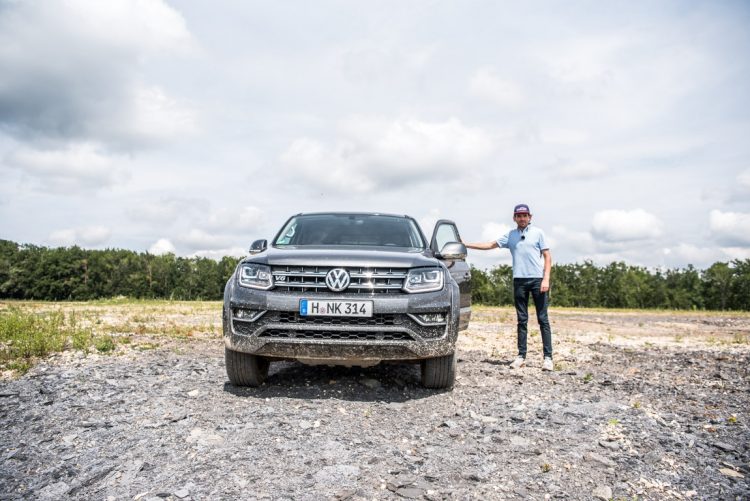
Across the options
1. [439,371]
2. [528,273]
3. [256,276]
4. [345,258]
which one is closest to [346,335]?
[345,258]

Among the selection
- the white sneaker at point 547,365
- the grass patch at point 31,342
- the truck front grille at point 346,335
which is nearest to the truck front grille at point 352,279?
the truck front grille at point 346,335

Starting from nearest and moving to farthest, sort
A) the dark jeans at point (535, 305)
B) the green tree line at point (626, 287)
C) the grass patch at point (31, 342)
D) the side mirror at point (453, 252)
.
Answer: the side mirror at point (453, 252) → the grass patch at point (31, 342) → the dark jeans at point (535, 305) → the green tree line at point (626, 287)

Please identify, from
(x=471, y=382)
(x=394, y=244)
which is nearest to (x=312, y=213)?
(x=394, y=244)

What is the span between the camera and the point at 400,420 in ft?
13.5

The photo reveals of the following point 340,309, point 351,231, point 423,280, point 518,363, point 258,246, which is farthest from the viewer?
point 518,363

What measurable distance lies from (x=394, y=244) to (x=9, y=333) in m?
5.61

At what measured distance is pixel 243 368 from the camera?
471cm

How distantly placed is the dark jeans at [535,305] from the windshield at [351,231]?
1.66m

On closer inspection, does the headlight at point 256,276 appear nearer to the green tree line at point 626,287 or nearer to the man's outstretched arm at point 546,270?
the man's outstretched arm at point 546,270

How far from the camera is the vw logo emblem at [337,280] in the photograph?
429 cm

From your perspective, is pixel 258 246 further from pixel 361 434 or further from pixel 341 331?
pixel 361 434

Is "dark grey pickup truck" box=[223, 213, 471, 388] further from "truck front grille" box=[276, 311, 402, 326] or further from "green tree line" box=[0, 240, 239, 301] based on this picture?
"green tree line" box=[0, 240, 239, 301]

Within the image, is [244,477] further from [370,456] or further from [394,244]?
[394,244]

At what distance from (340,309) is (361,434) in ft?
3.30
